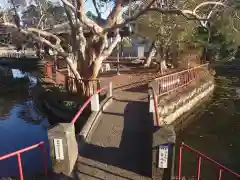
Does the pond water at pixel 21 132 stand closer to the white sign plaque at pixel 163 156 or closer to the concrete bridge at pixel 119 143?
the concrete bridge at pixel 119 143

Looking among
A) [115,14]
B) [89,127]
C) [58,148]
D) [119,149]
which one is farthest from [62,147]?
[115,14]

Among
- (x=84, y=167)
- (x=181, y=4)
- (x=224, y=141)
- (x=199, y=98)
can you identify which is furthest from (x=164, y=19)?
(x=84, y=167)

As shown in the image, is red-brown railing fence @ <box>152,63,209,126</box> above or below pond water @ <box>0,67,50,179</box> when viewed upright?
above

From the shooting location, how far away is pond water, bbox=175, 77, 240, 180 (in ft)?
31.7

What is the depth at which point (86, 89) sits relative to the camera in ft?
45.6

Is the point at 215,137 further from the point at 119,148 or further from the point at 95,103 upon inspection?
the point at 119,148

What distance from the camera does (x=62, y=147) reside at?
228 inches

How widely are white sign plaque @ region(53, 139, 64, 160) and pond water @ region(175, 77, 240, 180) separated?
4.46 m

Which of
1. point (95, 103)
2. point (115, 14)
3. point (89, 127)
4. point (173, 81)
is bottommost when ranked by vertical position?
point (89, 127)

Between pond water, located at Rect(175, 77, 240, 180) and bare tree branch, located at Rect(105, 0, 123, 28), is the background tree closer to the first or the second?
bare tree branch, located at Rect(105, 0, 123, 28)

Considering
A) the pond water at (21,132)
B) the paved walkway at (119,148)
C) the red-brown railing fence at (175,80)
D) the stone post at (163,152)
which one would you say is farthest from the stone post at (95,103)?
the stone post at (163,152)

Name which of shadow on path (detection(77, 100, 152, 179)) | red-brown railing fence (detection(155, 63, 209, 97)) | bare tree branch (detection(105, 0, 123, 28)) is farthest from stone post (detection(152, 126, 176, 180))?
bare tree branch (detection(105, 0, 123, 28))

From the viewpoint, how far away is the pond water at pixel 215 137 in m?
9.67

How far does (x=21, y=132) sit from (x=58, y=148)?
944 centimetres
